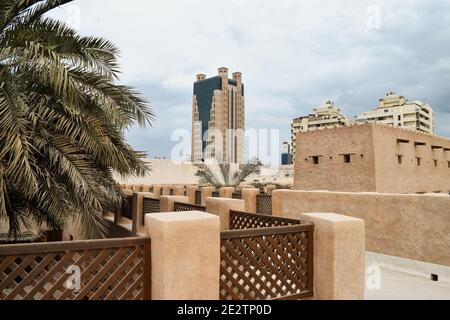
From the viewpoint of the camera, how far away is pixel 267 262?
4.23 metres

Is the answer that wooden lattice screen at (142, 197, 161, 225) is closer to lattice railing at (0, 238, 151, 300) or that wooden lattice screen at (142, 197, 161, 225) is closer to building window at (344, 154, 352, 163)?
lattice railing at (0, 238, 151, 300)

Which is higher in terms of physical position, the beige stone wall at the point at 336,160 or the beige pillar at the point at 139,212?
the beige stone wall at the point at 336,160

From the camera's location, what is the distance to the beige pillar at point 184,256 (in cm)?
343

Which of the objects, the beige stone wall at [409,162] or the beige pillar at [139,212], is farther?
the beige stone wall at [409,162]

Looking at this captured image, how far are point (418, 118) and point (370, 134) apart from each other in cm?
7394

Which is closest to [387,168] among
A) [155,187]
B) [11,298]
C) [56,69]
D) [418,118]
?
[155,187]

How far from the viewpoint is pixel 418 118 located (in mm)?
79500

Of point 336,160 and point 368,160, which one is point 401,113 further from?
point 368,160

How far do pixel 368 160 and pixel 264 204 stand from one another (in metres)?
6.25

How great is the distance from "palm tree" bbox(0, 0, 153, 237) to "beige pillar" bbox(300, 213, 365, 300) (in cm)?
426

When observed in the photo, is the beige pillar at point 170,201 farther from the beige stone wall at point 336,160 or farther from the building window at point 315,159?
the building window at point 315,159

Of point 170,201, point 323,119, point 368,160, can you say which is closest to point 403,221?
point 170,201

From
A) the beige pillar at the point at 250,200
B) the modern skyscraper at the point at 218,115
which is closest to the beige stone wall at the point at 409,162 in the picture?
the beige pillar at the point at 250,200

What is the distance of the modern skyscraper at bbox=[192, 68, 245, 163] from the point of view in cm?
12962
